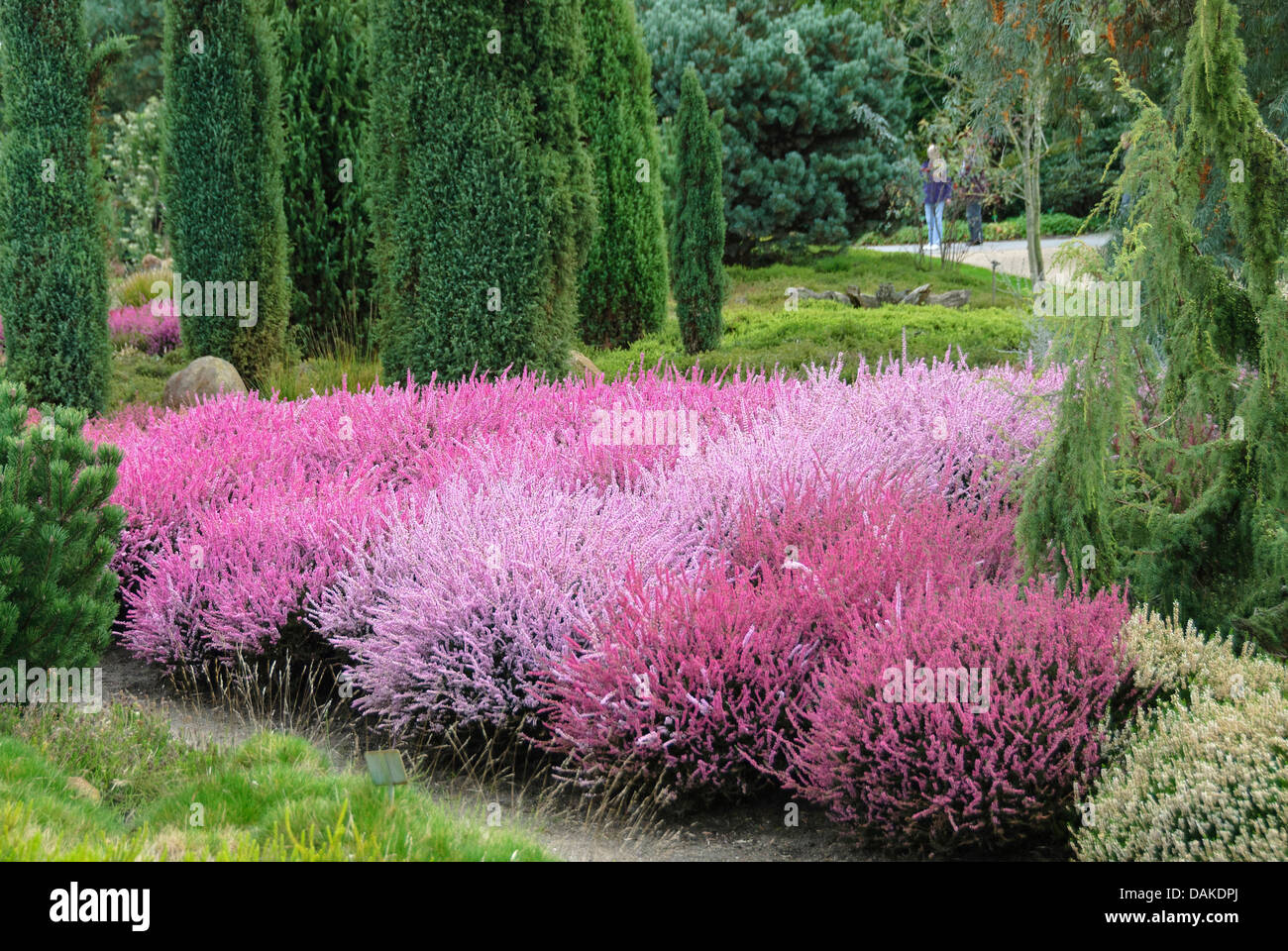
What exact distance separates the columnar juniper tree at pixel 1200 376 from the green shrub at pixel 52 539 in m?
3.30

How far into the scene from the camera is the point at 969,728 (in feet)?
9.46

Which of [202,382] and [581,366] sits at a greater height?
[581,366]

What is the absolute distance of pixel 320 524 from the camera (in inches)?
181

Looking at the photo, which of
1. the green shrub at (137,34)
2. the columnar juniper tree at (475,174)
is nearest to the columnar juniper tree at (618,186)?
the columnar juniper tree at (475,174)

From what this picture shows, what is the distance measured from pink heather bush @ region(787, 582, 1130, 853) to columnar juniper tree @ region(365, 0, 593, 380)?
210 inches

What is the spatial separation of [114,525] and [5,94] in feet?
20.6

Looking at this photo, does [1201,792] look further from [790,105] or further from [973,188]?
[790,105]

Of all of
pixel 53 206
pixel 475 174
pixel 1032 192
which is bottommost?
pixel 53 206

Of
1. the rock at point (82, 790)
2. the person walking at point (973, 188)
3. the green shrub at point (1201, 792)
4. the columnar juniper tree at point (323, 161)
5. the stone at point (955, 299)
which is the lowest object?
the rock at point (82, 790)

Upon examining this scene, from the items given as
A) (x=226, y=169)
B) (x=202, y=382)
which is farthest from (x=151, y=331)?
(x=202, y=382)

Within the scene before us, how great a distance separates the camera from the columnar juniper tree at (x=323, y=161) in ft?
36.1

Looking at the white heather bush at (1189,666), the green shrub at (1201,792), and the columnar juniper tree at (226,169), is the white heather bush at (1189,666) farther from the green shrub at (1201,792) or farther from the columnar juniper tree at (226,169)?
the columnar juniper tree at (226,169)

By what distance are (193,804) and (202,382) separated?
652 centimetres
